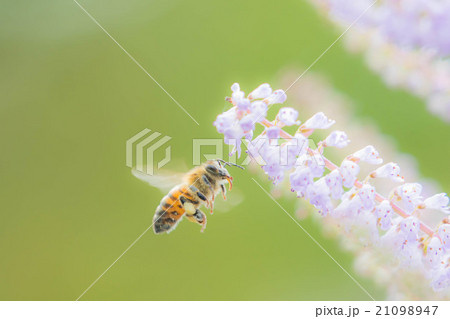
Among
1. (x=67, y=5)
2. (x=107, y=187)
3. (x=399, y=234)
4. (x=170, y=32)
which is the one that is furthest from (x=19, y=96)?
(x=399, y=234)

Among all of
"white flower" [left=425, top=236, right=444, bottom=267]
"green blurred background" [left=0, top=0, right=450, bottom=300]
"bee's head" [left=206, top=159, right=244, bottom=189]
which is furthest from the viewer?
"green blurred background" [left=0, top=0, right=450, bottom=300]

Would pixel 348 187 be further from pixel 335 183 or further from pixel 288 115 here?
pixel 288 115

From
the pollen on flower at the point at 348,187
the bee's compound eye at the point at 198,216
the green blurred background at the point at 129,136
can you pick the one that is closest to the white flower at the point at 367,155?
the pollen on flower at the point at 348,187

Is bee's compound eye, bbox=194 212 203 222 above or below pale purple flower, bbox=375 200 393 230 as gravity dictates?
above

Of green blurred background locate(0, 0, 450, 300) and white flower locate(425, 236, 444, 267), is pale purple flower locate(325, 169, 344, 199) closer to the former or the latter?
white flower locate(425, 236, 444, 267)

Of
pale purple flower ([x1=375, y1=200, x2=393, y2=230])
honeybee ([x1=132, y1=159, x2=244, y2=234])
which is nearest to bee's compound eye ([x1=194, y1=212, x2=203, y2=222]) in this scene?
honeybee ([x1=132, y1=159, x2=244, y2=234])
